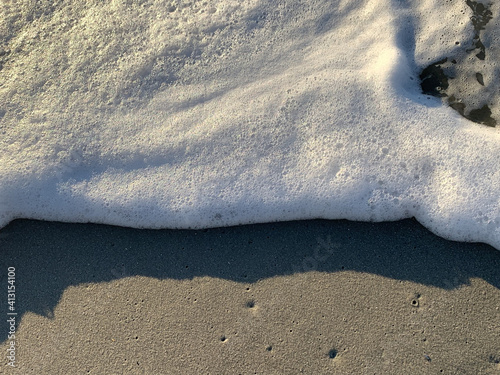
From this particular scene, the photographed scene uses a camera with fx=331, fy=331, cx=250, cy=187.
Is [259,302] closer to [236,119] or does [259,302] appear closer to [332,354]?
[332,354]

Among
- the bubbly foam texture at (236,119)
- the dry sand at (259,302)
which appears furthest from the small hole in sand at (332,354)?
the bubbly foam texture at (236,119)

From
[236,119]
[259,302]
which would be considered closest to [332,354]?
[259,302]

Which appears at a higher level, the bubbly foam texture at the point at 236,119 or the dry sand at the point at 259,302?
the bubbly foam texture at the point at 236,119

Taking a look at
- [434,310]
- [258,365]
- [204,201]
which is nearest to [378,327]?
[434,310]

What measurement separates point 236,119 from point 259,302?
4.45 ft

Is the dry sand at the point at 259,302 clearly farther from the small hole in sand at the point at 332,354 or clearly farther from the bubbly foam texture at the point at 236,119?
the bubbly foam texture at the point at 236,119

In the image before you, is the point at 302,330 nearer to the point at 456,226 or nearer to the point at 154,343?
the point at 154,343

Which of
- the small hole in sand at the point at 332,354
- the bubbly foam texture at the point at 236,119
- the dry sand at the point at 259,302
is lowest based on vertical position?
the small hole in sand at the point at 332,354

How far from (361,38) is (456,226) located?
1.59 meters

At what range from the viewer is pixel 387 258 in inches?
87.4

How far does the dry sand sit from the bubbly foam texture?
0.19 metres

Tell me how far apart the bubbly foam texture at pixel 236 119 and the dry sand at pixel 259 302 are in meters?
0.19

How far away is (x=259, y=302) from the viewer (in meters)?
2.23

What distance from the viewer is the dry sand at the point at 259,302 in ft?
7.00
